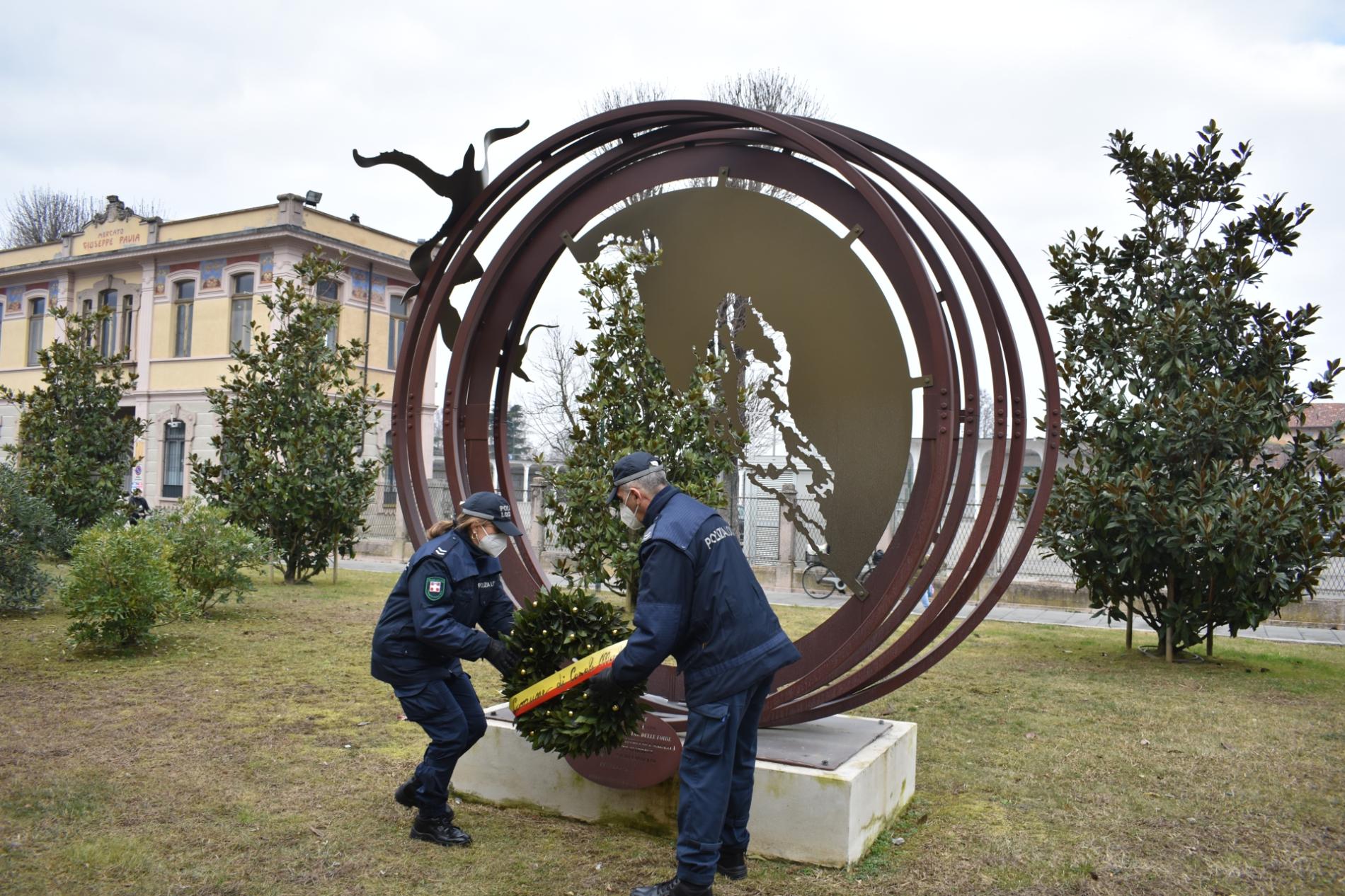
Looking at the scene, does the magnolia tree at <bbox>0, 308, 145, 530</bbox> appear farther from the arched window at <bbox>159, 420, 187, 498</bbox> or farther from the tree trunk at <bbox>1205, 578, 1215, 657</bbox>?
the arched window at <bbox>159, 420, 187, 498</bbox>

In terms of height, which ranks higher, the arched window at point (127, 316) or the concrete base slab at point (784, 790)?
the arched window at point (127, 316)

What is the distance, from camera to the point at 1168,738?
7.16m

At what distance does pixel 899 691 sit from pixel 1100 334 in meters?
4.33

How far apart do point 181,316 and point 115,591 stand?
2583 centimetres

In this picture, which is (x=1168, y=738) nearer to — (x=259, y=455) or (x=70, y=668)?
(x=70, y=668)

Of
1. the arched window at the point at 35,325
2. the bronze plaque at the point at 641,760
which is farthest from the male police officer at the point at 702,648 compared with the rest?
the arched window at the point at 35,325

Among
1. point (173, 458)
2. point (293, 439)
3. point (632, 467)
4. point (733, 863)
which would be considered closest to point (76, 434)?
point (293, 439)

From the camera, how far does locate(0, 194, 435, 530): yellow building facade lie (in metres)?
30.5

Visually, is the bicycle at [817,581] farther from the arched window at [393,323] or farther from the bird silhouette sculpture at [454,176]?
the arched window at [393,323]

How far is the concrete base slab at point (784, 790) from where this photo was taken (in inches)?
→ 183

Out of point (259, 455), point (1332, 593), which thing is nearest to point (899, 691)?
point (259, 455)

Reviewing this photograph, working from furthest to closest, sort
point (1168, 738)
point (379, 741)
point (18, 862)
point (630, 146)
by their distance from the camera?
point (1168, 738) → point (379, 741) → point (630, 146) → point (18, 862)

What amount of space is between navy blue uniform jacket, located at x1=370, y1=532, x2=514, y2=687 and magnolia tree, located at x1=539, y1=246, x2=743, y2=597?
2.07 m

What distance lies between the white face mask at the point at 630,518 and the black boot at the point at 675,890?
1.42 meters
